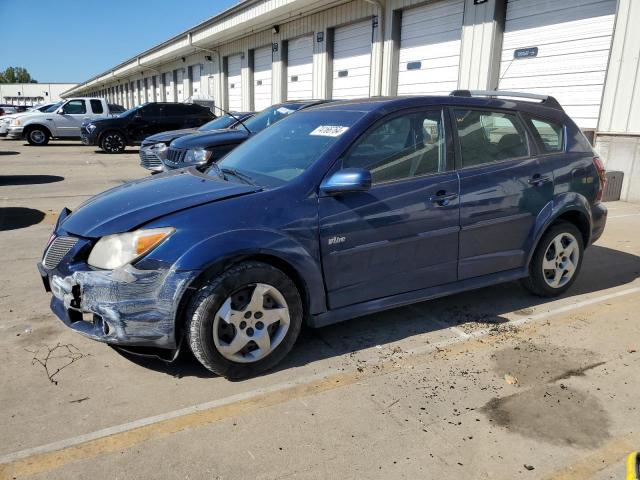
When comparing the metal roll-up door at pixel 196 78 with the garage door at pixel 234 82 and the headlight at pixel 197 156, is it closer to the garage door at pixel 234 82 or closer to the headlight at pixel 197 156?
the garage door at pixel 234 82

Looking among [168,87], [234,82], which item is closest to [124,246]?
[234,82]

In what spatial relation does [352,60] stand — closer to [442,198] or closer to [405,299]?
[442,198]

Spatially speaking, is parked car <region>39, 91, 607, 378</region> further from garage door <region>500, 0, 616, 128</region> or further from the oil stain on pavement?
garage door <region>500, 0, 616, 128</region>

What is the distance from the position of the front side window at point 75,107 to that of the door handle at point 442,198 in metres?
21.1

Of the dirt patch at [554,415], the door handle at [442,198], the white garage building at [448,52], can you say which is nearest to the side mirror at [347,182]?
the door handle at [442,198]

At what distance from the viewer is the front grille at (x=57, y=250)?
3176 millimetres

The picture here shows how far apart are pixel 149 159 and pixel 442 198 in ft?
25.4

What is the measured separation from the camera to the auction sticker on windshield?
361 centimetres

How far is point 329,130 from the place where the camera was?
12.2ft

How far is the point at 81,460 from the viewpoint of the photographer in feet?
8.09

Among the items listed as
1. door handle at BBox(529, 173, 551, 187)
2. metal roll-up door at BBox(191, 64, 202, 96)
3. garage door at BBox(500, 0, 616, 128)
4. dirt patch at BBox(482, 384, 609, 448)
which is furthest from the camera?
metal roll-up door at BBox(191, 64, 202, 96)

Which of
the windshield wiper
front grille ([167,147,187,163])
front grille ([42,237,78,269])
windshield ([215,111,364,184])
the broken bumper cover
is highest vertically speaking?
windshield ([215,111,364,184])

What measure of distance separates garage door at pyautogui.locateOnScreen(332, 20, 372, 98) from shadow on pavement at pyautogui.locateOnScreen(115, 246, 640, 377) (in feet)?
38.9

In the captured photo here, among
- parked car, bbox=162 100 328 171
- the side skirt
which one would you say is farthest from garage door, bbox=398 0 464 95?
the side skirt
